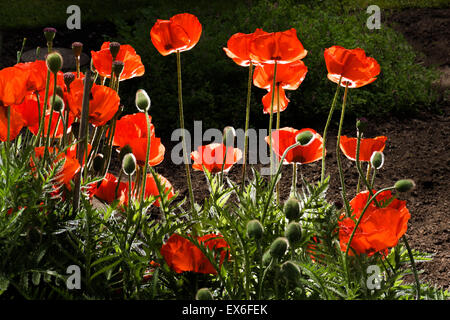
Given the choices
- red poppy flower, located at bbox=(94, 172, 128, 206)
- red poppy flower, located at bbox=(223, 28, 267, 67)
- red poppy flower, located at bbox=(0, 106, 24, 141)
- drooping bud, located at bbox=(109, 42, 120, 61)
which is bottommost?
red poppy flower, located at bbox=(94, 172, 128, 206)

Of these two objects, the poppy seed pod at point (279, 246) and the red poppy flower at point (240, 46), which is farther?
A: the red poppy flower at point (240, 46)

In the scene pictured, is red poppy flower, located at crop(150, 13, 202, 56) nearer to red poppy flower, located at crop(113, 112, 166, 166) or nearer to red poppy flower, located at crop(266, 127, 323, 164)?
red poppy flower, located at crop(113, 112, 166, 166)

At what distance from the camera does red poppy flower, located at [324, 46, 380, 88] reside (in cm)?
114

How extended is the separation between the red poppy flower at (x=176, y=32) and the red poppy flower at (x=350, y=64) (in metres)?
0.26

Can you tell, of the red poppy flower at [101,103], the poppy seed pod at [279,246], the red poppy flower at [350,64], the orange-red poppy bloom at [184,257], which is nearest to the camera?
the poppy seed pod at [279,246]

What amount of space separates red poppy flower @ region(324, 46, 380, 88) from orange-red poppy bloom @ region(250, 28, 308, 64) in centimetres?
6

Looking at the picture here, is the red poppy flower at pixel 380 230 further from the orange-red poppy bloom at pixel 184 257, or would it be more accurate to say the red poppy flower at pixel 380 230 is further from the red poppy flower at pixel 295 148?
the red poppy flower at pixel 295 148

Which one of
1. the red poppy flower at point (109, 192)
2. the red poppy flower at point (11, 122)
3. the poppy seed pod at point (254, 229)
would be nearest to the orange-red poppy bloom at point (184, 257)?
the poppy seed pod at point (254, 229)

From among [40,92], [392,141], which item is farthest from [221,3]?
[40,92]

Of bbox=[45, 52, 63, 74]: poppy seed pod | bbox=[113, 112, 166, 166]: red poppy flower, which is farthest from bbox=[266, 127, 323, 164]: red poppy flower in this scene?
bbox=[45, 52, 63, 74]: poppy seed pod

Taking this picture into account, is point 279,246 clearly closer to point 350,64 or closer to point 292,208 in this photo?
point 292,208

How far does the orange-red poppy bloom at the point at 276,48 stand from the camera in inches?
42.3

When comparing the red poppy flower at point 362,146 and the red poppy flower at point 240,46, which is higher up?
the red poppy flower at point 240,46
